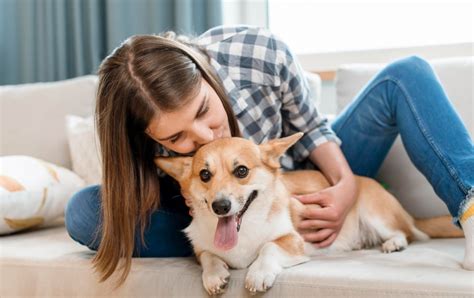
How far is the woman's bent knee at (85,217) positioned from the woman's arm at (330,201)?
0.56 meters

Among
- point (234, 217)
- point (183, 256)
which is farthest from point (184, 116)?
point (183, 256)

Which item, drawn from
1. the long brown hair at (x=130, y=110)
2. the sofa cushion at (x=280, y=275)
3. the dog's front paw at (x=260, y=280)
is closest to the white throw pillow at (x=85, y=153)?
the sofa cushion at (x=280, y=275)

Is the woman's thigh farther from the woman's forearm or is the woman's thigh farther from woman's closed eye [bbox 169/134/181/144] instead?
the woman's forearm

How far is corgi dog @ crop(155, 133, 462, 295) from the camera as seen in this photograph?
1338mm

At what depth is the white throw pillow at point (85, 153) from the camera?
235 cm

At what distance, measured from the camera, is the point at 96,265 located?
1.47 m

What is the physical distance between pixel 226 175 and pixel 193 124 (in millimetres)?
153

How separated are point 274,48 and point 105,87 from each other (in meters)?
0.53

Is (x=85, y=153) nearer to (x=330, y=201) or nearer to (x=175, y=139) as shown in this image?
(x=175, y=139)

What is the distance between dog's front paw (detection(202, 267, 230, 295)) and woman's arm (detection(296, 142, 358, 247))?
1.12 ft

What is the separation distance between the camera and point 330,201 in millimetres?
1662

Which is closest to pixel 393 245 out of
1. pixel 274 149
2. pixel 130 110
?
pixel 274 149

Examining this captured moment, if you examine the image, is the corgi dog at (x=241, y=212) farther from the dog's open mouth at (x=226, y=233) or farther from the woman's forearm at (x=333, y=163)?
the woman's forearm at (x=333, y=163)

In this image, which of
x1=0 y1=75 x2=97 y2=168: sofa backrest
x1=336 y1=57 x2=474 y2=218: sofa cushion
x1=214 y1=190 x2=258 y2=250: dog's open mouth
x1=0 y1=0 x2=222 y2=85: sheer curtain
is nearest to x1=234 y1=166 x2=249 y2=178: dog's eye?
x1=214 y1=190 x2=258 y2=250: dog's open mouth
